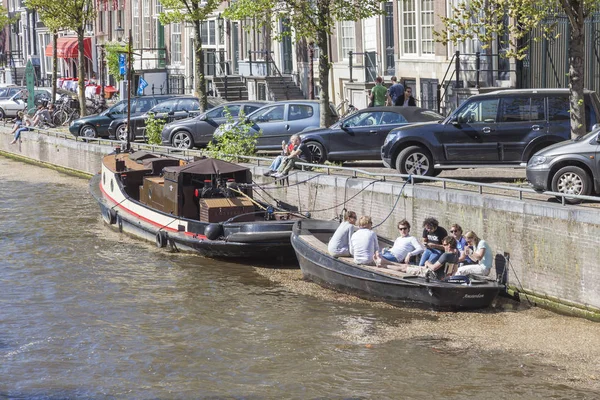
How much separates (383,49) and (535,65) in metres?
7.97

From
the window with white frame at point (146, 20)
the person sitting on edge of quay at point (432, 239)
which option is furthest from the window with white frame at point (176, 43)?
the person sitting on edge of quay at point (432, 239)

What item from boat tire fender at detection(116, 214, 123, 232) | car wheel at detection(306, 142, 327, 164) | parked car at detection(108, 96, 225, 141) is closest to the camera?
car wheel at detection(306, 142, 327, 164)

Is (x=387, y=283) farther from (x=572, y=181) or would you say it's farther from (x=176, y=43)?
(x=176, y=43)

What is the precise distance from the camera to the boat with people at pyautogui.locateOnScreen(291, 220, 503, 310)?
55.7 ft

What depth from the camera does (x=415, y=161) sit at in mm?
21812

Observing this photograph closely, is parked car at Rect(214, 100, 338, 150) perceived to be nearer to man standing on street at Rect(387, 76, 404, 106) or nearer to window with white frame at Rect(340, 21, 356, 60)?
man standing on street at Rect(387, 76, 404, 106)

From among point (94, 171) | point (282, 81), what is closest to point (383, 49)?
point (282, 81)

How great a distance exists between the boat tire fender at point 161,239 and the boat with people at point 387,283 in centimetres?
401

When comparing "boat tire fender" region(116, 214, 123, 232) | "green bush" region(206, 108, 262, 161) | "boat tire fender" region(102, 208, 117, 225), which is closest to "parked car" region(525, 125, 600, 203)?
"green bush" region(206, 108, 262, 161)

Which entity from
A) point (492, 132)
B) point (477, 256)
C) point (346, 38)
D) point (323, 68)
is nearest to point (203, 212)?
point (492, 132)

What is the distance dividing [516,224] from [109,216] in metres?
11.5

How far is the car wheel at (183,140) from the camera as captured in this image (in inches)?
1225

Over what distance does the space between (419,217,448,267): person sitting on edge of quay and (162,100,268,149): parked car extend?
1370cm

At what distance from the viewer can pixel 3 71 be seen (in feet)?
266
